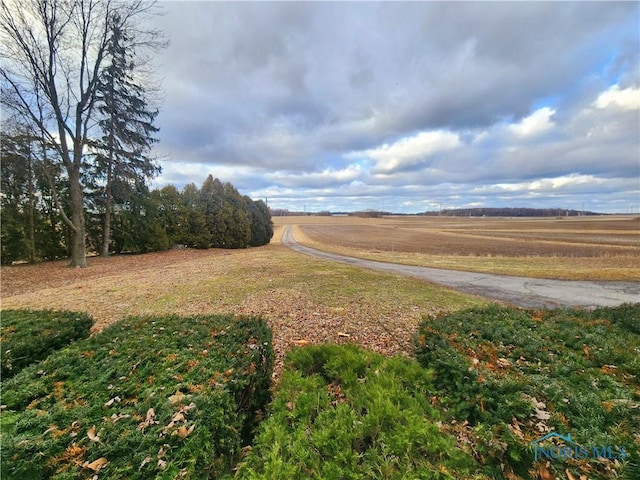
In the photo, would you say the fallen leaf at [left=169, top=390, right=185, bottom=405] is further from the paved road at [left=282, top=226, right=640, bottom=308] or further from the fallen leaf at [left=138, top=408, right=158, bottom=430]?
the paved road at [left=282, top=226, right=640, bottom=308]

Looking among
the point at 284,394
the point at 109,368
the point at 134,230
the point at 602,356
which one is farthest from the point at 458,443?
the point at 134,230

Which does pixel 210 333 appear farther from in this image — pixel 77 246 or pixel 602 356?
pixel 77 246

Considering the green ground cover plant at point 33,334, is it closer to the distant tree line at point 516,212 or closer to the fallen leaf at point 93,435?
the fallen leaf at point 93,435

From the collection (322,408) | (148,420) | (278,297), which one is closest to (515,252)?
(278,297)

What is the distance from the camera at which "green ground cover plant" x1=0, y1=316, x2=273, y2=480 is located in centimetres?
161

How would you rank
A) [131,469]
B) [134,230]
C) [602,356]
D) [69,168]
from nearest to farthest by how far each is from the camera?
[131,469], [602,356], [69,168], [134,230]

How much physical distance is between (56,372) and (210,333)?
4.63 ft

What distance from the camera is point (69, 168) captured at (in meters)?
12.1

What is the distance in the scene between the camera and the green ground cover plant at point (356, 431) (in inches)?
66.3

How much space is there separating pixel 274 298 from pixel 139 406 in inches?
203

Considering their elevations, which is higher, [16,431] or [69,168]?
[69,168]

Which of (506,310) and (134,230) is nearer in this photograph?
(506,310)

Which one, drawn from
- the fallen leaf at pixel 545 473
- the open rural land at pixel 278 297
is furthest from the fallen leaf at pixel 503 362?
the open rural land at pixel 278 297

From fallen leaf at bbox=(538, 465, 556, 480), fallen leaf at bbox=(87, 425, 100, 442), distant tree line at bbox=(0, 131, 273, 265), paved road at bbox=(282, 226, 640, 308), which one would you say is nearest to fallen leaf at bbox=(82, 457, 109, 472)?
fallen leaf at bbox=(87, 425, 100, 442)
